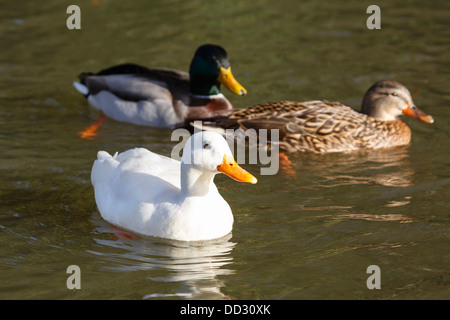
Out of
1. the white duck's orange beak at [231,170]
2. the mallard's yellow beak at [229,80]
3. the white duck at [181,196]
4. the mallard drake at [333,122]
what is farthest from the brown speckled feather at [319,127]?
the white duck's orange beak at [231,170]

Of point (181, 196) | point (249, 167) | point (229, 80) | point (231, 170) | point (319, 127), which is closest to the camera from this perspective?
point (231, 170)

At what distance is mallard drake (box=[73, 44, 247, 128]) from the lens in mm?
10078

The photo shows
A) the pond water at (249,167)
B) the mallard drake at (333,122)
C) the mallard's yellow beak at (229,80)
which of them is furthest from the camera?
the mallard's yellow beak at (229,80)

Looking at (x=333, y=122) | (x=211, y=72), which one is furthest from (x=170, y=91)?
(x=333, y=122)

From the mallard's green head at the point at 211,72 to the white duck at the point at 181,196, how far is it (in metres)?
3.05

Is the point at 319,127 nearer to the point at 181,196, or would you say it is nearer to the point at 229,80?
the point at 229,80

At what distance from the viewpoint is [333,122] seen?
30.3 ft

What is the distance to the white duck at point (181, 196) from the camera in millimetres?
6531

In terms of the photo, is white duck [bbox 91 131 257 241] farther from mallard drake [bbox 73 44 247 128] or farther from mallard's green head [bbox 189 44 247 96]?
mallard's green head [bbox 189 44 247 96]

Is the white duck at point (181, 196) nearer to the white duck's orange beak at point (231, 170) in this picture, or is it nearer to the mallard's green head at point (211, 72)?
the white duck's orange beak at point (231, 170)

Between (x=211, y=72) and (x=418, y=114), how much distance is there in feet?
8.70

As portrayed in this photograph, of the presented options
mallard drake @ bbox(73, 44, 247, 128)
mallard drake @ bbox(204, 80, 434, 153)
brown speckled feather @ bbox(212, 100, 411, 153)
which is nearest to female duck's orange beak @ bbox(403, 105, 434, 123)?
mallard drake @ bbox(204, 80, 434, 153)

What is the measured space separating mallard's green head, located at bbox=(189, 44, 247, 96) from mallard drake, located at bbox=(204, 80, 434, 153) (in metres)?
0.68
